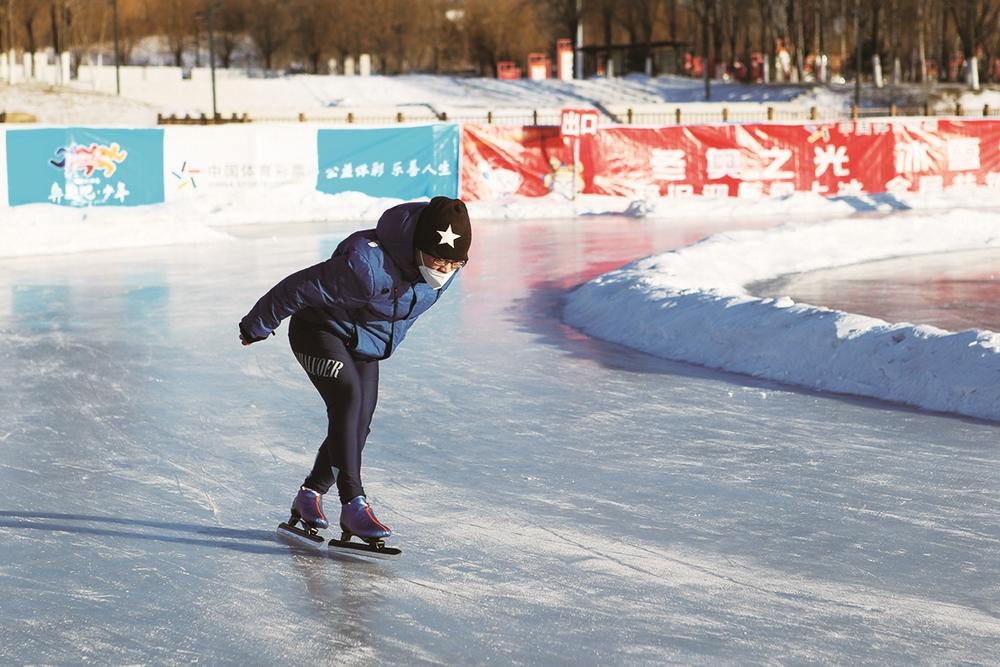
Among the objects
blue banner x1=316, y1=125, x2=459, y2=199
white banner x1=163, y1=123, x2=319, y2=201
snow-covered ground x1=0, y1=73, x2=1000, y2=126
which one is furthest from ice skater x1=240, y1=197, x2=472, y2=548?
snow-covered ground x1=0, y1=73, x2=1000, y2=126

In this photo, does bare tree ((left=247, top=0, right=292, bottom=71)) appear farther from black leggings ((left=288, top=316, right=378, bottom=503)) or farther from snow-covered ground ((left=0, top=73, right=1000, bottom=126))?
black leggings ((left=288, top=316, right=378, bottom=503))

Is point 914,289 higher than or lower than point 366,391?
lower

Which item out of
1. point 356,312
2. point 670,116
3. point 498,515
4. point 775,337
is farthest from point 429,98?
point 356,312

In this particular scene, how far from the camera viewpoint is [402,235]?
415 cm

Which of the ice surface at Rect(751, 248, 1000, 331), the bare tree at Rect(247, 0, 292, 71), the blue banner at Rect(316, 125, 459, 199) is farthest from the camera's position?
the bare tree at Rect(247, 0, 292, 71)

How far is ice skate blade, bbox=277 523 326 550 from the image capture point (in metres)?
4.79

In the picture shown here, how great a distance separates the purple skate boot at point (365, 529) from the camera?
4.63 m

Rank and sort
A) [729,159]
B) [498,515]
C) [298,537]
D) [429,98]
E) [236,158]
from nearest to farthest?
1. [298,537]
2. [498,515]
3. [236,158]
4. [729,159]
5. [429,98]

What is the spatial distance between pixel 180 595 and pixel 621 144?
21.7 metres

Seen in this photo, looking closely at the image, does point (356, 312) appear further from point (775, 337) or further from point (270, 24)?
point (270, 24)

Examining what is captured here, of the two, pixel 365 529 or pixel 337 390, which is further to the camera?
pixel 365 529

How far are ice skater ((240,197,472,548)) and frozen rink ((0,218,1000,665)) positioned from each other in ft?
0.86

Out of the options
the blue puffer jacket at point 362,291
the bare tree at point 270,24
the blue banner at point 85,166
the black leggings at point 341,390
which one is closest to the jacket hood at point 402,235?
the blue puffer jacket at point 362,291

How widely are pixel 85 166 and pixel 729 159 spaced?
1121 cm
